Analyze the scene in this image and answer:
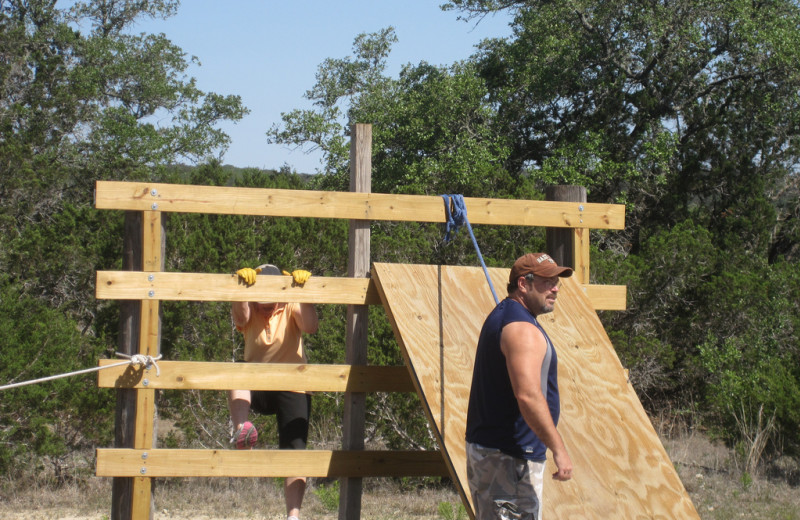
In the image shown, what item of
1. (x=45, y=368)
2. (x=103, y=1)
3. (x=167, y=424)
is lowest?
(x=167, y=424)

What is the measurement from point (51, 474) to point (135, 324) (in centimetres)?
474

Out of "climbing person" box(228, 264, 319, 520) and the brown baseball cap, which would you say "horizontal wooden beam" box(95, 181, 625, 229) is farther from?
the brown baseball cap

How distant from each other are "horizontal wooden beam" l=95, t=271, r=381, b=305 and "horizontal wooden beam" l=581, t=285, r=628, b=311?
152cm

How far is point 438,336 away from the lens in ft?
14.5

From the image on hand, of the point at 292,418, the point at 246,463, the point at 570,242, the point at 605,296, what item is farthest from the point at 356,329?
the point at 605,296

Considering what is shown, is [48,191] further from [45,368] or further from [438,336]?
[438,336]

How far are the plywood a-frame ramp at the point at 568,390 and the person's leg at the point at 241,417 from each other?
1.04 m

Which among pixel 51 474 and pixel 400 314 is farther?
pixel 51 474

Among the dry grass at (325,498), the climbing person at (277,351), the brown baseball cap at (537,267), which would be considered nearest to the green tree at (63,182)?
the dry grass at (325,498)

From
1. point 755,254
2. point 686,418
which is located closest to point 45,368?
point 686,418

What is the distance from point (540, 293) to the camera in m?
3.38

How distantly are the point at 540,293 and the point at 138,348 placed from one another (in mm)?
2157

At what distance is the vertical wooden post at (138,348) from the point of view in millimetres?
4262

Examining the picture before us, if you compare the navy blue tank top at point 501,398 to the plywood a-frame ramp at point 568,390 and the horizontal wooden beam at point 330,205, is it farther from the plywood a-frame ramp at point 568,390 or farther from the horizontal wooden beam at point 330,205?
the horizontal wooden beam at point 330,205
